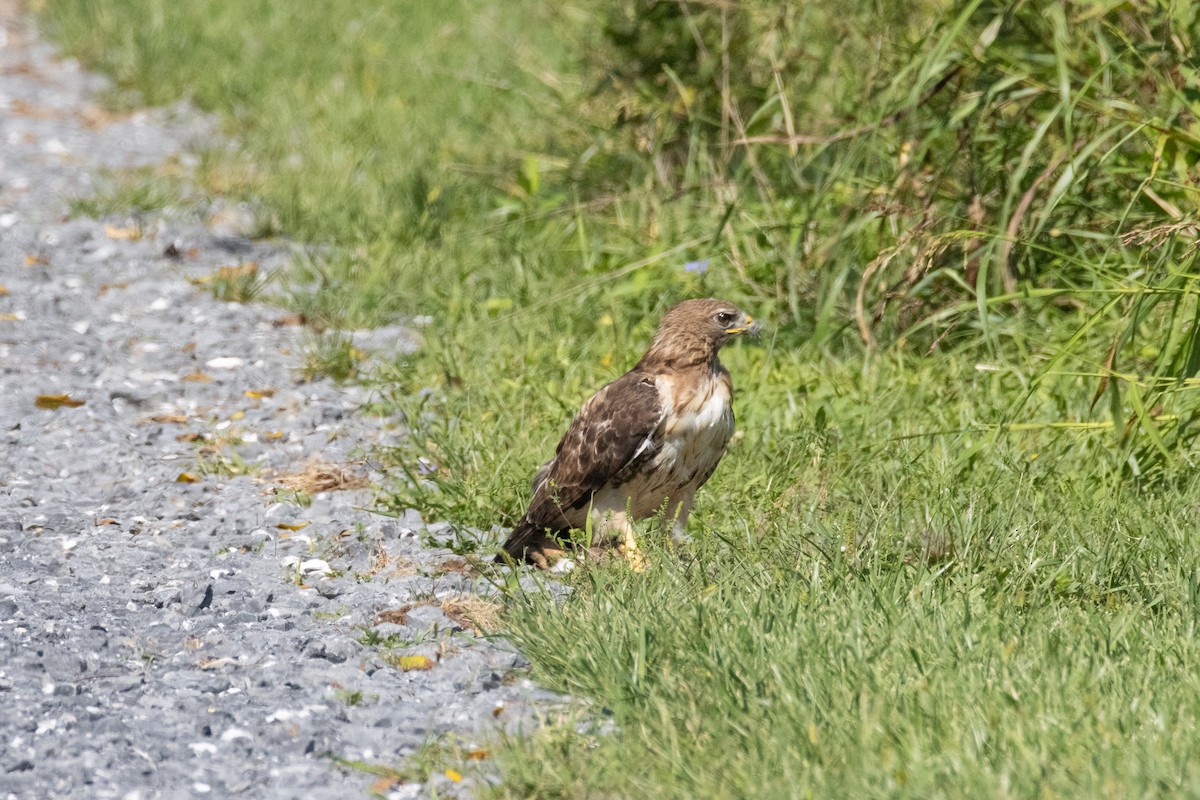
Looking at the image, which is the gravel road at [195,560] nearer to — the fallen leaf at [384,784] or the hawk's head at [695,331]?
the fallen leaf at [384,784]

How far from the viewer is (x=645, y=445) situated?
496 cm

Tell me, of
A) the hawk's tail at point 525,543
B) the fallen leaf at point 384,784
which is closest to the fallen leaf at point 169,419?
the hawk's tail at point 525,543

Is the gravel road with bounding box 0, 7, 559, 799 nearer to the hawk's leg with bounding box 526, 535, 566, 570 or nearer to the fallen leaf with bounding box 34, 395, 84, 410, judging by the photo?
the fallen leaf with bounding box 34, 395, 84, 410

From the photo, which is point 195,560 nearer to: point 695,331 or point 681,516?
point 681,516

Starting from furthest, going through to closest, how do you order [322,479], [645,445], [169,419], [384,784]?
[169,419], [322,479], [645,445], [384,784]

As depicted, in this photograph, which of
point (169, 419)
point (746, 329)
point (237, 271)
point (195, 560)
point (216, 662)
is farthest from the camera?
point (237, 271)

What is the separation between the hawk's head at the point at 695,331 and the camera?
5188mm

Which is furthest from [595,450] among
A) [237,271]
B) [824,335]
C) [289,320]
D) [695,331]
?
[237,271]

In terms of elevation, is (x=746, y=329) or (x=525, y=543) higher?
(x=746, y=329)

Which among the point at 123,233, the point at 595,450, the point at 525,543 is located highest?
the point at 595,450

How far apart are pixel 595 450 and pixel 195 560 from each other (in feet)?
4.54

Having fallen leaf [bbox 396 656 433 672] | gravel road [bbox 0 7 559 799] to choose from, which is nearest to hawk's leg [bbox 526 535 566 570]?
gravel road [bbox 0 7 559 799]

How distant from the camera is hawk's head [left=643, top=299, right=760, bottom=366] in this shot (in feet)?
17.0

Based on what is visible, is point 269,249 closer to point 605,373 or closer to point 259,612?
point 605,373
